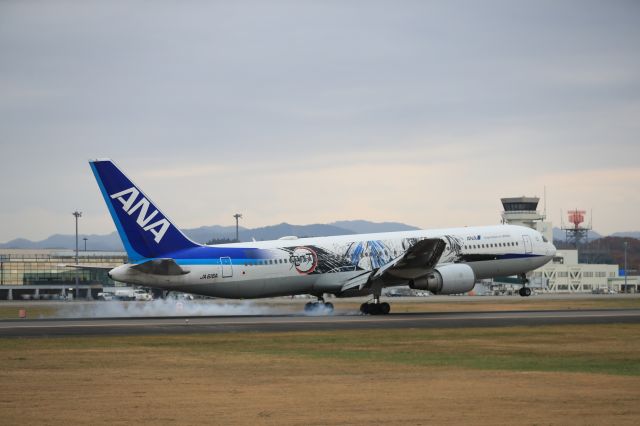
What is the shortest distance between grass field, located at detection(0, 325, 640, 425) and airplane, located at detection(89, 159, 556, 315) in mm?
13153

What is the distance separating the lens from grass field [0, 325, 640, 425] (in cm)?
2208

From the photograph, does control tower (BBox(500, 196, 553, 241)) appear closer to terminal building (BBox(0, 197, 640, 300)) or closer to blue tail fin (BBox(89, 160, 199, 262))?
terminal building (BBox(0, 197, 640, 300))

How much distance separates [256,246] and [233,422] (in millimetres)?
39192

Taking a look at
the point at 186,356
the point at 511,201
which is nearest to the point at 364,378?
the point at 186,356

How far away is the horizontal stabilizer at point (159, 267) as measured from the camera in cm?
5466

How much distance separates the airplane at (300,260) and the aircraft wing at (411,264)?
2.4 inches

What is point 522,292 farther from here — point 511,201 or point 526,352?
point 511,201

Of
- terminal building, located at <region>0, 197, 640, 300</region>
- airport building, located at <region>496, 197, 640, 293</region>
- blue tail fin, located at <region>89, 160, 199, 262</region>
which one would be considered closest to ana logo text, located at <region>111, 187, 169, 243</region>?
blue tail fin, located at <region>89, 160, 199, 262</region>

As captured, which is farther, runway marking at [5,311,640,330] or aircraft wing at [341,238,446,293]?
A: aircraft wing at [341,238,446,293]

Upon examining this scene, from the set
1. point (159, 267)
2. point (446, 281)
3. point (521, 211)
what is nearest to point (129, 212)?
point (159, 267)

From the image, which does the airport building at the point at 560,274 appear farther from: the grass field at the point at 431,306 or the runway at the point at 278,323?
the runway at the point at 278,323

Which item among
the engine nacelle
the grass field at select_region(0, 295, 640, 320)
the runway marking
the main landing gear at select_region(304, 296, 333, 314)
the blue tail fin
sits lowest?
the grass field at select_region(0, 295, 640, 320)

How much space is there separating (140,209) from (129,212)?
2.09ft

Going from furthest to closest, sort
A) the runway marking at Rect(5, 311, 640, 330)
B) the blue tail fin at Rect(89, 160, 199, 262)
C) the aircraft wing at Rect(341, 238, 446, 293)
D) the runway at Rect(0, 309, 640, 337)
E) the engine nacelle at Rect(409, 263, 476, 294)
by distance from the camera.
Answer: the engine nacelle at Rect(409, 263, 476, 294) < the aircraft wing at Rect(341, 238, 446, 293) < the blue tail fin at Rect(89, 160, 199, 262) < the runway marking at Rect(5, 311, 640, 330) < the runway at Rect(0, 309, 640, 337)
